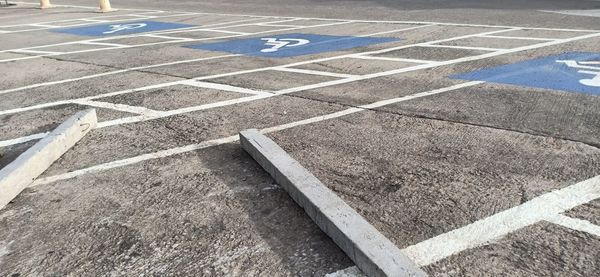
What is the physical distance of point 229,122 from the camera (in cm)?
551

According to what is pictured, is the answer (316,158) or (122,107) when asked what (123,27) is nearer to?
(122,107)

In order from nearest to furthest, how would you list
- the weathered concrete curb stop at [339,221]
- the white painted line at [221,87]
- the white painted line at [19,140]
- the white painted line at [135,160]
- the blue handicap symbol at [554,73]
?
the weathered concrete curb stop at [339,221] < the white painted line at [135,160] < the white painted line at [19,140] < the blue handicap symbol at [554,73] < the white painted line at [221,87]

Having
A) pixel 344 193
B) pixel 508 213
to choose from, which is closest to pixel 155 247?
pixel 344 193

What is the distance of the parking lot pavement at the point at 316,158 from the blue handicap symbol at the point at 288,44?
0.77 feet

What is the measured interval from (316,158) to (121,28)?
11718 millimetres

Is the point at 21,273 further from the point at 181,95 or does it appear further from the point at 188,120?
the point at 181,95

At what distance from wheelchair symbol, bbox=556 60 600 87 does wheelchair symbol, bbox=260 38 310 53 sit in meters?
4.86

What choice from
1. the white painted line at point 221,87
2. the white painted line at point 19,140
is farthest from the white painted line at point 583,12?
the white painted line at point 19,140

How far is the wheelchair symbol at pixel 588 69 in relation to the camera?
20.5 ft

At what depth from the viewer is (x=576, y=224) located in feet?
10.4

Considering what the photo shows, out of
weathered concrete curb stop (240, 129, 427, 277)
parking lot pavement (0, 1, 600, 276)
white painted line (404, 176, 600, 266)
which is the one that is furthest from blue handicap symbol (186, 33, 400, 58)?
white painted line (404, 176, 600, 266)

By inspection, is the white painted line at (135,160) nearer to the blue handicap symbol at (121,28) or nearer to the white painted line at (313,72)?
the white painted line at (313,72)

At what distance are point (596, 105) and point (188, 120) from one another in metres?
4.40

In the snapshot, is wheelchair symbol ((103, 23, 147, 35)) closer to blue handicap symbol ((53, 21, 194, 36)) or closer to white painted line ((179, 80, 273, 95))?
blue handicap symbol ((53, 21, 194, 36))
